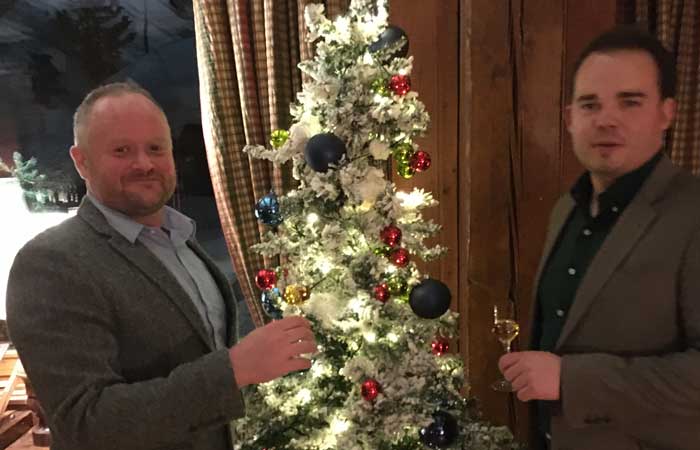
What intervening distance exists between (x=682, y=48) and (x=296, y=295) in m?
1.99

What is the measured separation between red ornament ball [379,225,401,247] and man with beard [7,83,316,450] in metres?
0.39

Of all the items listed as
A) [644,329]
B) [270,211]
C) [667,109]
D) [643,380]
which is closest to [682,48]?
[667,109]

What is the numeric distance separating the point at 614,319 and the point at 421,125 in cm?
77

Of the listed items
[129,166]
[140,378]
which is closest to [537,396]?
[140,378]

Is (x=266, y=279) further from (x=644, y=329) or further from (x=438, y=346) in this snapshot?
(x=644, y=329)


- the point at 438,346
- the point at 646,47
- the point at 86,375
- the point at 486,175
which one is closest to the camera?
the point at 86,375

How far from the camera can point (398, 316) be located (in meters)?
1.69

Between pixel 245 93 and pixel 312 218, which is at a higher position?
pixel 245 93

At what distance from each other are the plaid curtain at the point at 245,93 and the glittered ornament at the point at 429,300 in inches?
38.9

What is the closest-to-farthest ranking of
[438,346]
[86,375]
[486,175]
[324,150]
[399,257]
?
[86,375]
[324,150]
[399,257]
[438,346]
[486,175]

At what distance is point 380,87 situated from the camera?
5.40ft

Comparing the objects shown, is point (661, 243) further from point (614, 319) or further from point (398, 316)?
point (398, 316)

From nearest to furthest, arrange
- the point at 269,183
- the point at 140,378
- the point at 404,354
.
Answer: the point at 140,378 < the point at 404,354 < the point at 269,183

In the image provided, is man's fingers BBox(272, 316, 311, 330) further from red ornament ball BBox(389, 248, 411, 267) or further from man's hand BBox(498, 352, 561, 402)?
man's hand BBox(498, 352, 561, 402)
